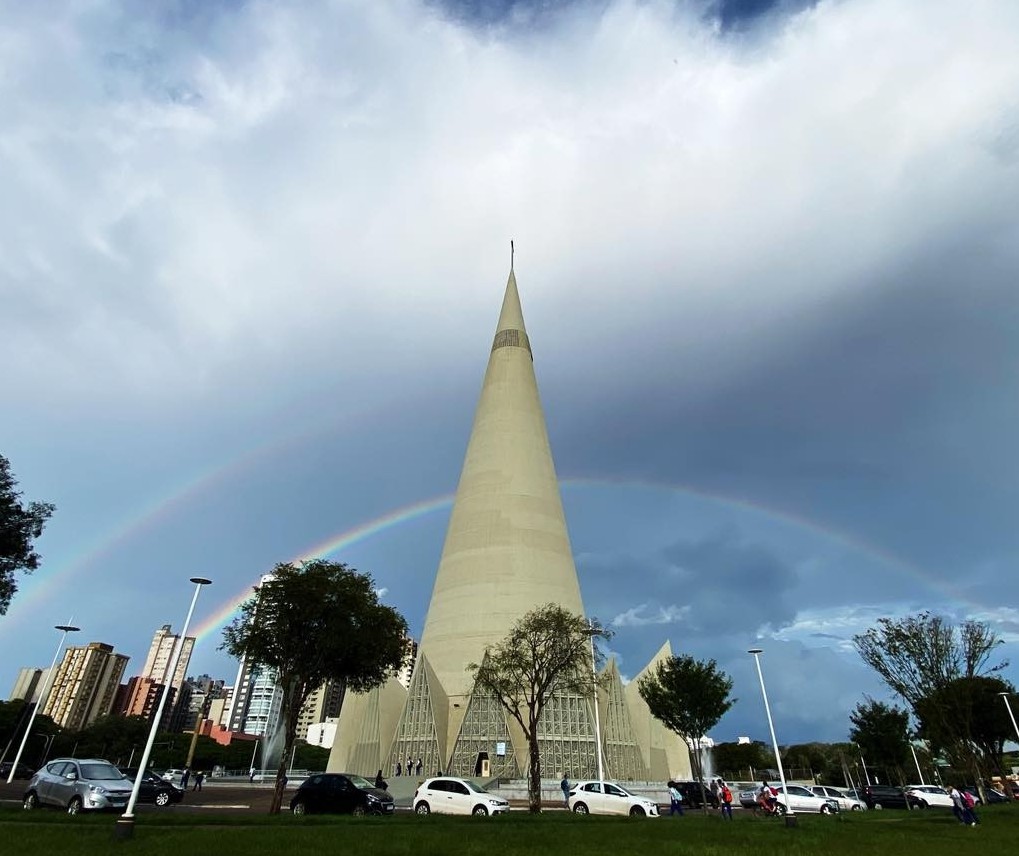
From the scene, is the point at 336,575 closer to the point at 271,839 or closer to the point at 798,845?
the point at 271,839

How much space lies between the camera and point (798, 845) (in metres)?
13.2

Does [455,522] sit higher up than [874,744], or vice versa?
[455,522]

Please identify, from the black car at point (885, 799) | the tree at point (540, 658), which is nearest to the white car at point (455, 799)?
the tree at point (540, 658)

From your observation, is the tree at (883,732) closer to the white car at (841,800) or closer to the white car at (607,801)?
the white car at (841,800)

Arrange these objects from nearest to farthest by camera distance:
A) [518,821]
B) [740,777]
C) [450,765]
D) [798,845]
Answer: [798,845] < [518,821] < [450,765] < [740,777]

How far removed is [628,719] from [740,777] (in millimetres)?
78668

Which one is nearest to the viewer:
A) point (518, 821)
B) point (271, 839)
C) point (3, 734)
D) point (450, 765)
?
point (271, 839)

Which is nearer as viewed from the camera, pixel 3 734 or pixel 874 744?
pixel 874 744

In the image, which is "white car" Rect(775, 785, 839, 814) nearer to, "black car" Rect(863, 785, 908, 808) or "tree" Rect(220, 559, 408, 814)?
"black car" Rect(863, 785, 908, 808)

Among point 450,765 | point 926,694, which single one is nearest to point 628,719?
point 450,765

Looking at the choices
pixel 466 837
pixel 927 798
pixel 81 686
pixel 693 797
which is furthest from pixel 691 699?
pixel 81 686

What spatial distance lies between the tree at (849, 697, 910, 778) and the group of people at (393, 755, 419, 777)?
31.3 metres

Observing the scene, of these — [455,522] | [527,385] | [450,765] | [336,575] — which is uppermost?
[527,385]

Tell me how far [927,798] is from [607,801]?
2175 centimetres
